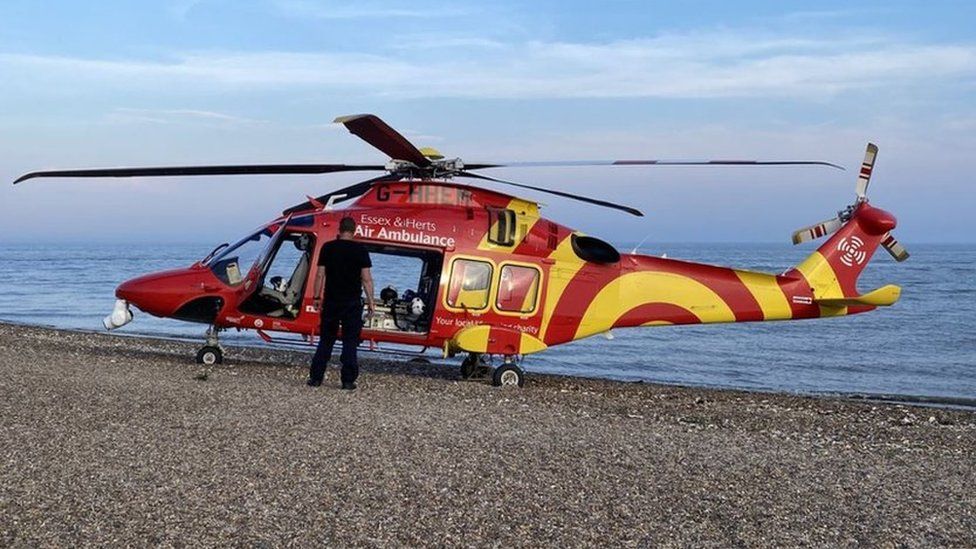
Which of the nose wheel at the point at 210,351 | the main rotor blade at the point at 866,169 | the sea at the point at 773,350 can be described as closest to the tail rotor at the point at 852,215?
the main rotor blade at the point at 866,169

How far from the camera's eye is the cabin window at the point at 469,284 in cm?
1323

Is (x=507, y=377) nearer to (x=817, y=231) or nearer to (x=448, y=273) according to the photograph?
(x=448, y=273)

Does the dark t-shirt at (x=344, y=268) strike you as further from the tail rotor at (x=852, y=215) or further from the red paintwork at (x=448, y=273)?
the tail rotor at (x=852, y=215)

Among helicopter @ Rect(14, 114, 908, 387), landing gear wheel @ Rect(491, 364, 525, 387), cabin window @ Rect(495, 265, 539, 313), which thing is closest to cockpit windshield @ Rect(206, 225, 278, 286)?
helicopter @ Rect(14, 114, 908, 387)

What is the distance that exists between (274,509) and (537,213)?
26.6 feet

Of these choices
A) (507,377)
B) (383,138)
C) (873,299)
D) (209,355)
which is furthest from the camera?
(873,299)

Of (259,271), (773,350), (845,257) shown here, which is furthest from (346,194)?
(773,350)

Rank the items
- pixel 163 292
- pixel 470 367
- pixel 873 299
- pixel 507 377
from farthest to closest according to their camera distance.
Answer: pixel 470 367 → pixel 873 299 → pixel 163 292 → pixel 507 377

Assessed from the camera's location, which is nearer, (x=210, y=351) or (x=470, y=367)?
(x=210, y=351)

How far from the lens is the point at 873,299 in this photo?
Result: 548 inches

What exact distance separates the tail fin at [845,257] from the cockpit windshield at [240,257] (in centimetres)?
715

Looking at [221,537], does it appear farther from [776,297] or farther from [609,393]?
[776,297]

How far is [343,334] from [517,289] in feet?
8.84

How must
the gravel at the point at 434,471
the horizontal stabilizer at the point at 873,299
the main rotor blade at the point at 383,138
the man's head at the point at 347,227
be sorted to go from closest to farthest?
the gravel at the point at 434,471
the main rotor blade at the point at 383,138
the man's head at the point at 347,227
the horizontal stabilizer at the point at 873,299
